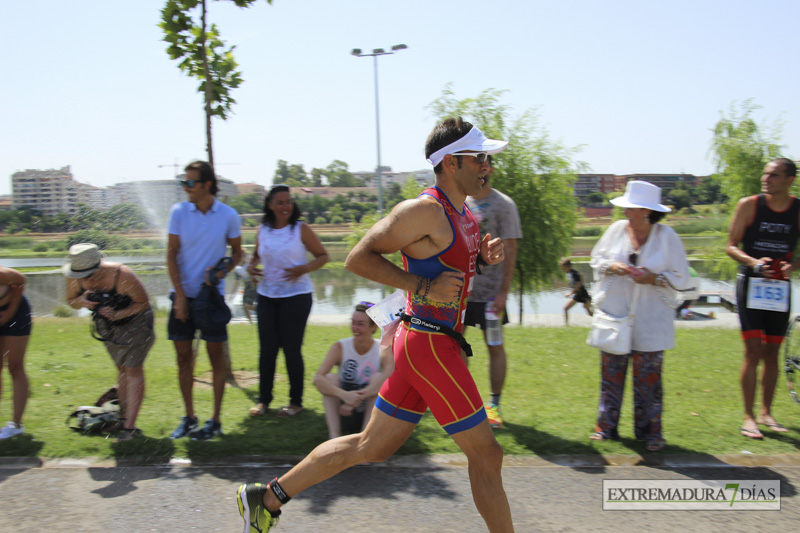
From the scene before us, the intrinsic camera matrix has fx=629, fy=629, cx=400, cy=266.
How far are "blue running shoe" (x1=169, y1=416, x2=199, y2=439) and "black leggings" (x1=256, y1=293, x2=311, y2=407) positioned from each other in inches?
29.8

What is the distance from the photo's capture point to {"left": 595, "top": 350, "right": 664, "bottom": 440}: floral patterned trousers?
15.4 ft

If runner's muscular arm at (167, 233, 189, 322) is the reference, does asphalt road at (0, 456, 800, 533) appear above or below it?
below

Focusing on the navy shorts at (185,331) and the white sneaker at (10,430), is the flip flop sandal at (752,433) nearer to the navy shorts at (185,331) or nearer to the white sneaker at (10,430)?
the navy shorts at (185,331)

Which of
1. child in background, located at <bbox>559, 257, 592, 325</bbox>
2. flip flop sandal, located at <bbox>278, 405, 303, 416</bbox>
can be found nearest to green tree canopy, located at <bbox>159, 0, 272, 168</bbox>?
flip flop sandal, located at <bbox>278, 405, 303, 416</bbox>

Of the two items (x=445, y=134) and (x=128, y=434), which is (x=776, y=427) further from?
(x=128, y=434)

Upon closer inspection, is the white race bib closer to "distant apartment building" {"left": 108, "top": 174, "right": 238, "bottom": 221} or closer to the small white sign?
the small white sign

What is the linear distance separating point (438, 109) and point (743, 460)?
557 inches

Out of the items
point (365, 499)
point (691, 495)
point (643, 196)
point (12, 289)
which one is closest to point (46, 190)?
point (12, 289)

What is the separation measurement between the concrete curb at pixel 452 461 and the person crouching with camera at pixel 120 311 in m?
0.47

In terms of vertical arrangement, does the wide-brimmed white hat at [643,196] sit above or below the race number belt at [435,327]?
above

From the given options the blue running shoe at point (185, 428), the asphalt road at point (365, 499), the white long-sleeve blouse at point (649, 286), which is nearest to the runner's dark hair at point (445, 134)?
the asphalt road at point (365, 499)

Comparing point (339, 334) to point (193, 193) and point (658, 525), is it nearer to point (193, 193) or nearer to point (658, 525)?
point (193, 193)

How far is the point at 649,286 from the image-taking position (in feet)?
15.5

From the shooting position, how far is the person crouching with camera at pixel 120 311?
484 centimetres
